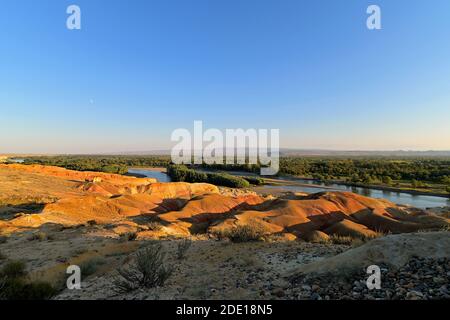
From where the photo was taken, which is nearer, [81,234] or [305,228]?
[81,234]

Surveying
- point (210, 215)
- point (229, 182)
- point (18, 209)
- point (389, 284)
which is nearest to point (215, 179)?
point (229, 182)

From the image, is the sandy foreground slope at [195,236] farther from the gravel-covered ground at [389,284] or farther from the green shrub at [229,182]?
the green shrub at [229,182]

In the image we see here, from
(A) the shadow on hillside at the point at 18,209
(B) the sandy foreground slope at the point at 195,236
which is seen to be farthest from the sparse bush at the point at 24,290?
(A) the shadow on hillside at the point at 18,209

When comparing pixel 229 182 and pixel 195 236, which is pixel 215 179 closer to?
pixel 229 182

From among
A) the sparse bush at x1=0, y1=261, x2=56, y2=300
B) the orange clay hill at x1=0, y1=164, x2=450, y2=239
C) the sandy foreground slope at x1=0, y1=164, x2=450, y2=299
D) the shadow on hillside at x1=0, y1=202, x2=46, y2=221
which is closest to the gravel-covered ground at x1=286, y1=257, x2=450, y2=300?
the sandy foreground slope at x1=0, y1=164, x2=450, y2=299

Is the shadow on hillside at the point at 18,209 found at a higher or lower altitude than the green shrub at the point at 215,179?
higher
